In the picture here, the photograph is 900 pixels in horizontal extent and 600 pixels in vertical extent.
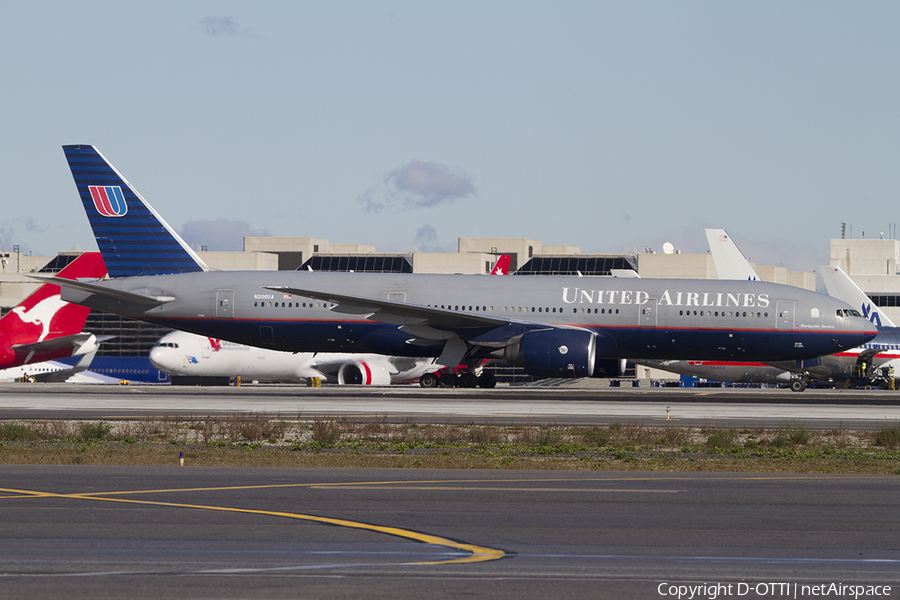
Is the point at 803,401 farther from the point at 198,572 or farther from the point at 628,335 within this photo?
the point at 198,572

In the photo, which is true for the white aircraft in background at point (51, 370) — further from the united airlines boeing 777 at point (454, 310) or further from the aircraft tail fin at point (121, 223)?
the united airlines boeing 777 at point (454, 310)

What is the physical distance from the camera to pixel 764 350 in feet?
134

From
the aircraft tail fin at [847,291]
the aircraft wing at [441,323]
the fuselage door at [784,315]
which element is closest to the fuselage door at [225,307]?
the aircraft wing at [441,323]

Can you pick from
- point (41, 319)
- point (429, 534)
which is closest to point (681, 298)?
point (429, 534)

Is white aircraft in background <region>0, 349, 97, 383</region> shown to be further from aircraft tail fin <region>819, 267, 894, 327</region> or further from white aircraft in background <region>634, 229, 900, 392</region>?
aircraft tail fin <region>819, 267, 894, 327</region>

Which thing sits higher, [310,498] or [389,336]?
[389,336]

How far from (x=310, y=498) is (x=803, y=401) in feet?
97.9

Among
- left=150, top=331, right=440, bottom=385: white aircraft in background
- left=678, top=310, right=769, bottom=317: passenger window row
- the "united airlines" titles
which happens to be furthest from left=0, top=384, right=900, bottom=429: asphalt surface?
left=150, top=331, right=440, bottom=385: white aircraft in background

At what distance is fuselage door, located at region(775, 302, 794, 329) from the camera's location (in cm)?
4034

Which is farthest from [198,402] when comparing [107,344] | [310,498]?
[107,344]

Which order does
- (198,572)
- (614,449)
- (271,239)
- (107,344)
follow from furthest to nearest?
(271,239), (107,344), (614,449), (198,572)

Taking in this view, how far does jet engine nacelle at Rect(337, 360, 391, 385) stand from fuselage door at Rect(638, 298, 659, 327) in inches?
754

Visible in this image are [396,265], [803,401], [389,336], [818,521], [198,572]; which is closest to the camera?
[198,572]

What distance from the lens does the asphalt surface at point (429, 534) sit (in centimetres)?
888
